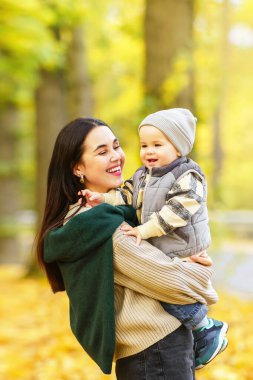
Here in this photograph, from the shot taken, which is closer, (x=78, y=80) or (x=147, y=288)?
(x=147, y=288)

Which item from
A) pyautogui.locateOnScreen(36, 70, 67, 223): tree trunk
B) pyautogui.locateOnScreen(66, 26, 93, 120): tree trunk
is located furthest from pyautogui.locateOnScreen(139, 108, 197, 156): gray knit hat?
pyautogui.locateOnScreen(36, 70, 67, 223): tree trunk

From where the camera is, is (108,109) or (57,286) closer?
(57,286)

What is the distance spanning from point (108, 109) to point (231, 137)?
5150 millimetres

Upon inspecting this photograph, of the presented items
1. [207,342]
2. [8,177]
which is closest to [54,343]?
[207,342]

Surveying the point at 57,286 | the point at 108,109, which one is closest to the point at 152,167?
the point at 57,286

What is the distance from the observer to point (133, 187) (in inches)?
104

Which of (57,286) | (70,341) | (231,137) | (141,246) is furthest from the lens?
(231,137)

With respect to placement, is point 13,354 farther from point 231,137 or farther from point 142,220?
point 231,137

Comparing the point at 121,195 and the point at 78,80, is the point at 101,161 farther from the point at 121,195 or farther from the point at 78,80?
the point at 78,80

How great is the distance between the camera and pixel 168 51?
581 cm

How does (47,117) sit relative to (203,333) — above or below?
below

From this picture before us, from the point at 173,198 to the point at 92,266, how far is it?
43 cm

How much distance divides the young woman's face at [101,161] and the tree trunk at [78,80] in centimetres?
696

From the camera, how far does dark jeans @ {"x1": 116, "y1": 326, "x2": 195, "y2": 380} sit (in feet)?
7.98
